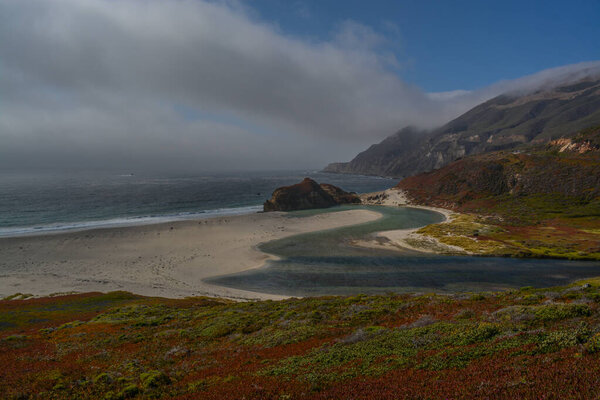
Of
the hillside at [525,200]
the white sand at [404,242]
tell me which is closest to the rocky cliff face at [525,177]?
the hillside at [525,200]

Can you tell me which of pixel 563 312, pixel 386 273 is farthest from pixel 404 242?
pixel 563 312

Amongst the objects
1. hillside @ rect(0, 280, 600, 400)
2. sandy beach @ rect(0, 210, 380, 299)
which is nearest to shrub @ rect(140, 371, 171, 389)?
hillside @ rect(0, 280, 600, 400)

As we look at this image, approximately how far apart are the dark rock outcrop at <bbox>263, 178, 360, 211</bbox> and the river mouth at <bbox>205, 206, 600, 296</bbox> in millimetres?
56900

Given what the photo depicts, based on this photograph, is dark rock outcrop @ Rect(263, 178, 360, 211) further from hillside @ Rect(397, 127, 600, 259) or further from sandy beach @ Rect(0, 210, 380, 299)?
hillside @ Rect(397, 127, 600, 259)

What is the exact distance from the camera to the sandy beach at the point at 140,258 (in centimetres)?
4378

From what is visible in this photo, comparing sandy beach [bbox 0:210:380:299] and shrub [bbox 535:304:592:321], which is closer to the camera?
shrub [bbox 535:304:592:321]

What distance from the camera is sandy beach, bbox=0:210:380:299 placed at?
43.8m

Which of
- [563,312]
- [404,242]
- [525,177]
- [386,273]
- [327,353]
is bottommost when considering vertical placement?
[386,273]

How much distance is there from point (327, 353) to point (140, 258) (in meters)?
56.1

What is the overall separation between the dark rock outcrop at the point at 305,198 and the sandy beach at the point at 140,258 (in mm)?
33945

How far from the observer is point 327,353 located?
13.8 m

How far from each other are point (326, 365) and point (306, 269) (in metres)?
38.1

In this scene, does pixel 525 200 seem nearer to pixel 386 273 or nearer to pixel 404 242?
pixel 404 242

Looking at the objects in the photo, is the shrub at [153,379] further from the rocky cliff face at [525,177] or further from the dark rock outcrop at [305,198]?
the rocky cliff face at [525,177]
